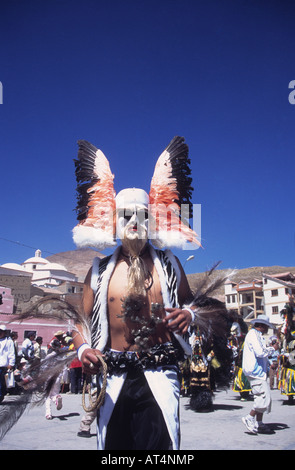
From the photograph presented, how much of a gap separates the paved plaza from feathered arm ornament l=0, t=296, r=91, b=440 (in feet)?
4.61

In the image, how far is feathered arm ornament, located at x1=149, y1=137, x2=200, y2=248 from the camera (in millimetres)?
3127

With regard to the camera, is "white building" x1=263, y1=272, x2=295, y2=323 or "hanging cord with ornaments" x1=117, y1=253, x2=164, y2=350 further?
"white building" x1=263, y1=272, x2=295, y2=323

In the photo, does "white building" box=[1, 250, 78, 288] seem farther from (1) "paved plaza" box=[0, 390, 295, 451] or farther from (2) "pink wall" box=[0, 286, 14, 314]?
(1) "paved plaza" box=[0, 390, 295, 451]

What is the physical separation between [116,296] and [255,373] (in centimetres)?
449

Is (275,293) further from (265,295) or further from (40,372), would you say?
(40,372)

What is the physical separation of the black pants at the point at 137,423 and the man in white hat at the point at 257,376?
419 cm

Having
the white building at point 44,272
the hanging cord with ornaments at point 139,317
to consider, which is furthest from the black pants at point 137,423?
the white building at point 44,272

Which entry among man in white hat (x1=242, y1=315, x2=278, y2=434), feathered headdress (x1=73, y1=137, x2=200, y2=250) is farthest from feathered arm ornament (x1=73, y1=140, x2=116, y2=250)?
man in white hat (x1=242, y1=315, x2=278, y2=434)

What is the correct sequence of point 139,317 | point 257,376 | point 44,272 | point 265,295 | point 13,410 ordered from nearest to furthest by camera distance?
point 139,317 < point 13,410 < point 257,376 < point 265,295 < point 44,272

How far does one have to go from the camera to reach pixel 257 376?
659 centimetres

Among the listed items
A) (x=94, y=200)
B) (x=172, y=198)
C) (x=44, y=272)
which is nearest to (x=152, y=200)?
(x=172, y=198)

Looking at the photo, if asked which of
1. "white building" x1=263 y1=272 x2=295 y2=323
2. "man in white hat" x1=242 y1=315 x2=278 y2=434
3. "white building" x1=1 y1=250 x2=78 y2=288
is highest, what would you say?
"white building" x1=1 y1=250 x2=78 y2=288

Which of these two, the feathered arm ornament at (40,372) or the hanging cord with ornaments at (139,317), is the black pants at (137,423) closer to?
the hanging cord with ornaments at (139,317)

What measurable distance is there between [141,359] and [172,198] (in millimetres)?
1240
